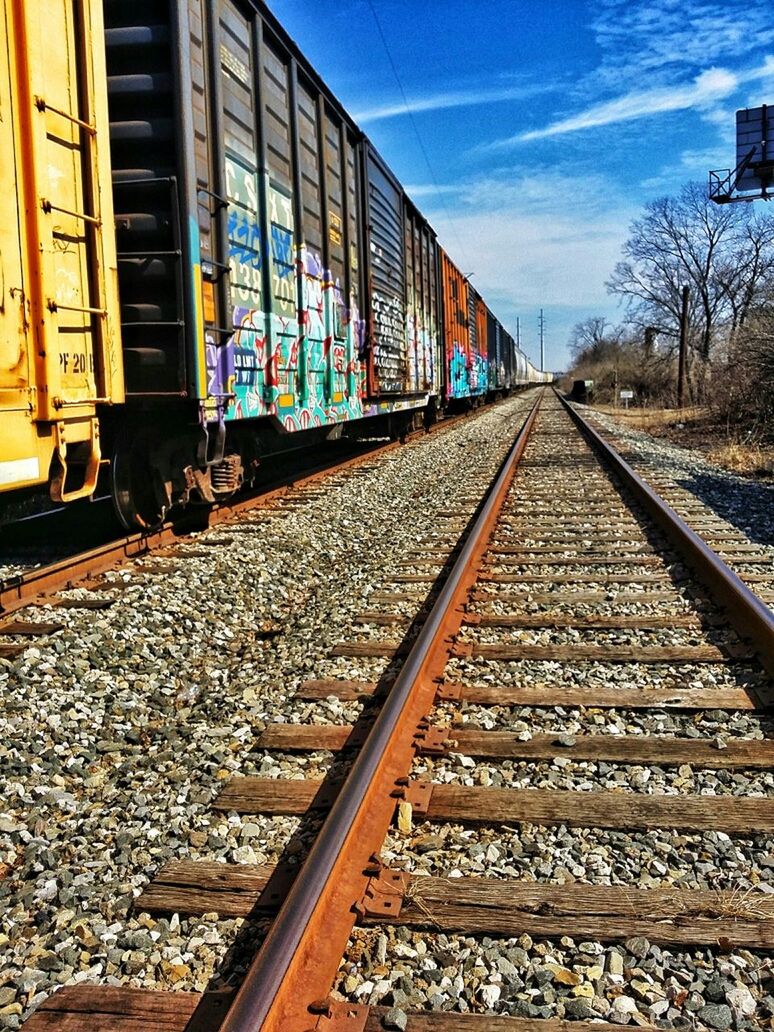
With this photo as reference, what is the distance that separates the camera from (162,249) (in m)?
5.79

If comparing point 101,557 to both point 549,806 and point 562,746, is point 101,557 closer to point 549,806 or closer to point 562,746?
point 562,746

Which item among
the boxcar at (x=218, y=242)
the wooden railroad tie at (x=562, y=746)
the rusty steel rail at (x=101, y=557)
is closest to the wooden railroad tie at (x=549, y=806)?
the wooden railroad tie at (x=562, y=746)

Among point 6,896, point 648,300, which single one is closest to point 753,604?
point 6,896

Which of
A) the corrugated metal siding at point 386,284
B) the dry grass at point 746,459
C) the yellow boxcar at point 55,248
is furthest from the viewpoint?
the dry grass at point 746,459

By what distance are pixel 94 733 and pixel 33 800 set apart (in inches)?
22.9

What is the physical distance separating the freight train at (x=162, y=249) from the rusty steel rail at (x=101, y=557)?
21cm

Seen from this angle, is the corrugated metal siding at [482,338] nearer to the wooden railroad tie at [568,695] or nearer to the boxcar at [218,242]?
the boxcar at [218,242]

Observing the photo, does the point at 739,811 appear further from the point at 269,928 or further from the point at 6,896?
the point at 6,896

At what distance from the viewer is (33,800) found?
3.09 m

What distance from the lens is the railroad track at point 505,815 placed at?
2000mm

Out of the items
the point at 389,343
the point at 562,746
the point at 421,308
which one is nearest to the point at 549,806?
the point at 562,746

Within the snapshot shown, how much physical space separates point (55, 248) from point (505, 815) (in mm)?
3704

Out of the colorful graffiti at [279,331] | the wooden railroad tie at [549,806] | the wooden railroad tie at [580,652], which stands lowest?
the wooden railroad tie at [549,806]

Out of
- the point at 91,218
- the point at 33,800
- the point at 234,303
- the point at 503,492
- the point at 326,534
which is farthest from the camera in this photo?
the point at 503,492
